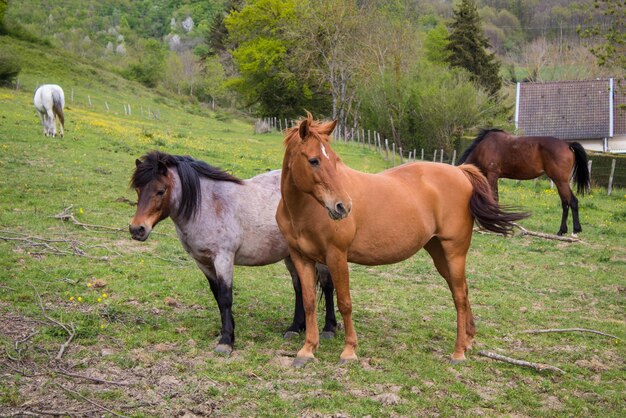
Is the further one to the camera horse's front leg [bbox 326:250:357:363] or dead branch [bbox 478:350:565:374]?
dead branch [bbox 478:350:565:374]

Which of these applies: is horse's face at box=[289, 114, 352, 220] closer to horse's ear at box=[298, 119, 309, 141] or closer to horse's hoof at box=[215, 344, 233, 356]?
horse's ear at box=[298, 119, 309, 141]

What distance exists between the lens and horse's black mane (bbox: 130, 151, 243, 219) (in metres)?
6.22

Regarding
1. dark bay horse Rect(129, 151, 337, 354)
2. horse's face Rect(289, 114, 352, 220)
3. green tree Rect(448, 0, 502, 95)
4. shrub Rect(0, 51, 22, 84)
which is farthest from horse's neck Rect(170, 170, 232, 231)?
green tree Rect(448, 0, 502, 95)

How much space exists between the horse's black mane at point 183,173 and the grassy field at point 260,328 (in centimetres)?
60

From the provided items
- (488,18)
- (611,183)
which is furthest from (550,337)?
(488,18)

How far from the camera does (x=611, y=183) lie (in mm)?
22156

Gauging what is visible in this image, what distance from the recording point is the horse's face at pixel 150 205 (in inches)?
239

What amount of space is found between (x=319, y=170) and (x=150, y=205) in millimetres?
1850

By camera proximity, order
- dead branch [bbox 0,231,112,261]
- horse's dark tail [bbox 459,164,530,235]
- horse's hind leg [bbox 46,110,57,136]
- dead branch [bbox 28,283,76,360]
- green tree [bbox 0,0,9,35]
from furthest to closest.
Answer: green tree [bbox 0,0,9,35] < horse's hind leg [bbox 46,110,57,136] < dead branch [bbox 0,231,112,261] < horse's dark tail [bbox 459,164,530,235] < dead branch [bbox 28,283,76,360]

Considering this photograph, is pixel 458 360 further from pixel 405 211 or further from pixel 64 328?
pixel 64 328

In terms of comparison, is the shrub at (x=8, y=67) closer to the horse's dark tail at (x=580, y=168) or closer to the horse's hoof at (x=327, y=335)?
the horse's dark tail at (x=580, y=168)

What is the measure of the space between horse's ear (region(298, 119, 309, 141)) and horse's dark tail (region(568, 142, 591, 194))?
11471mm

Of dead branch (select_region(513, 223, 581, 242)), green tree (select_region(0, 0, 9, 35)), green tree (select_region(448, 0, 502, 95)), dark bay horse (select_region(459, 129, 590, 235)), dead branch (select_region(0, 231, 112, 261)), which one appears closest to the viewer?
dead branch (select_region(0, 231, 112, 261))

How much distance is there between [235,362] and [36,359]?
68.9 inches
